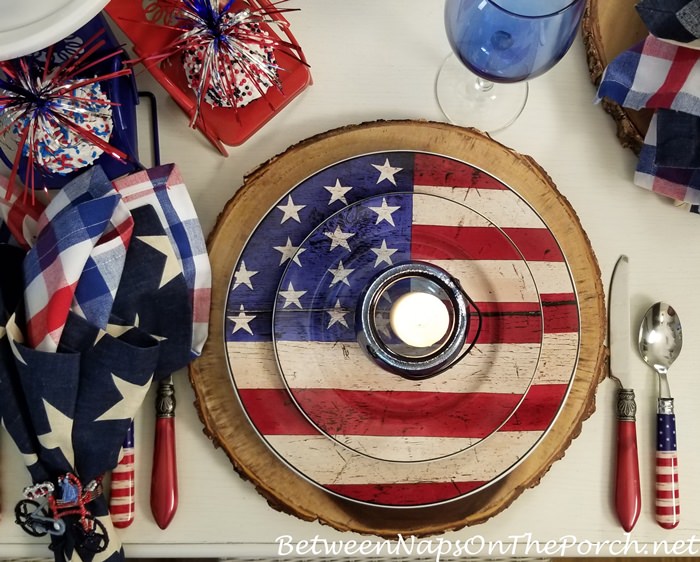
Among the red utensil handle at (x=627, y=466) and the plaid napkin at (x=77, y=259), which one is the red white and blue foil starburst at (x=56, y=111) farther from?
the red utensil handle at (x=627, y=466)

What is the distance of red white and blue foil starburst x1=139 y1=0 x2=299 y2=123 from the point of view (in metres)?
0.48

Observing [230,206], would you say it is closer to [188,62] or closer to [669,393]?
[188,62]

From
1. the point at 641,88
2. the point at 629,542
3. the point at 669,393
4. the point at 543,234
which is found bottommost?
the point at 629,542

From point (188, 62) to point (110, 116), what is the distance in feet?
0.25

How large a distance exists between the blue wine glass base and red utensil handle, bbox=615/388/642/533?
10.8 inches

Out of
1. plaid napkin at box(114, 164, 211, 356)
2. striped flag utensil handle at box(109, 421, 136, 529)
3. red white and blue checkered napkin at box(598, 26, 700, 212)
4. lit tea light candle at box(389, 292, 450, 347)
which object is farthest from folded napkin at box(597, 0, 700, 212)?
striped flag utensil handle at box(109, 421, 136, 529)

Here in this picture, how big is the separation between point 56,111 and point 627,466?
553 millimetres

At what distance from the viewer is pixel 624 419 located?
22.5 inches

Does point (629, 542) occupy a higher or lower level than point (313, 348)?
lower

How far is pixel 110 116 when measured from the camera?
1.71 feet

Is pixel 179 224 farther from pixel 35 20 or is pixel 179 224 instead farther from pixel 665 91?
pixel 665 91

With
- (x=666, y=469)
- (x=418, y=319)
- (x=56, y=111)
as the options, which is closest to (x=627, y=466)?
(x=666, y=469)

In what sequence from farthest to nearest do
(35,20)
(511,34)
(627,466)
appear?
1. (627,466)
2. (511,34)
3. (35,20)

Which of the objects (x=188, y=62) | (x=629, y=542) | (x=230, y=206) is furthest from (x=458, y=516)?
(x=188, y=62)
